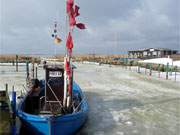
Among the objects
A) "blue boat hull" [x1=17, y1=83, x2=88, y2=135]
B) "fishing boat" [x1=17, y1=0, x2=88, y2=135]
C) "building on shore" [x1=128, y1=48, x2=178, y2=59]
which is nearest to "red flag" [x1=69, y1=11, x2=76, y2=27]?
"fishing boat" [x1=17, y1=0, x2=88, y2=135]

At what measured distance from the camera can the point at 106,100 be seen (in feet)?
42.7

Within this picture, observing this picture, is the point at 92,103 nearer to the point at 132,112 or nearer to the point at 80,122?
the point at 132,112

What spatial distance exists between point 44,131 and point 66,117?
691 millimetres

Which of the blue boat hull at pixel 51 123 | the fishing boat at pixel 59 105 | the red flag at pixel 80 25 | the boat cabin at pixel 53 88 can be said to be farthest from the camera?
the boat cabin at pixel 53 88

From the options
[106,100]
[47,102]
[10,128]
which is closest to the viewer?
[10,128]

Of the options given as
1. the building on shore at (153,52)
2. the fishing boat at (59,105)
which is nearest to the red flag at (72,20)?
the fishing boat at (59,105)

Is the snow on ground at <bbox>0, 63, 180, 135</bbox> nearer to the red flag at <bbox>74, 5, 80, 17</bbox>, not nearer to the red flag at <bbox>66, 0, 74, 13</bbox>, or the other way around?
the red flag at <bbox>74, 5, 80, 17</bbox>

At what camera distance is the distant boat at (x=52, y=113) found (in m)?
6.91

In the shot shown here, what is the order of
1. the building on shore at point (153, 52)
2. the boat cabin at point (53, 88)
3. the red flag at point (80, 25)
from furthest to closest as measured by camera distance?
the building on shore at point (153, 52) < the boat cabin at point (53, 88) < the red flag at point (80, 25)

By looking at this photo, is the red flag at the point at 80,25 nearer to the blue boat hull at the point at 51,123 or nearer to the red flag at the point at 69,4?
the red flag at the point at 69,4

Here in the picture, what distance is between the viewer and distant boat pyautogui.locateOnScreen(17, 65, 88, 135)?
6914mm

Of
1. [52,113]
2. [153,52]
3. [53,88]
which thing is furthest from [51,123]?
[153,52]

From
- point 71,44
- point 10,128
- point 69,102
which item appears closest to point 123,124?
point 69,102

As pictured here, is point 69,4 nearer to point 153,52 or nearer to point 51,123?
point 51,123
